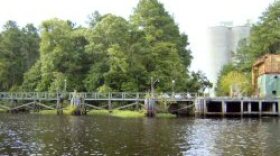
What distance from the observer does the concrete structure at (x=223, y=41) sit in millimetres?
151125

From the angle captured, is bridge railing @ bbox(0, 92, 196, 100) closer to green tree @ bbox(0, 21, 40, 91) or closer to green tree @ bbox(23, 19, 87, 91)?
green tree @ bbox(23, 19, 87, 91)

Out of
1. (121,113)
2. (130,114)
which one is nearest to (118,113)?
(121,113)

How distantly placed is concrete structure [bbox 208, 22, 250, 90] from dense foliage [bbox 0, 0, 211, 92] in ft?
188

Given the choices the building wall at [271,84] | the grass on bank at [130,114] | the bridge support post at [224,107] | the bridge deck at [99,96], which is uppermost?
the building wall at [271,84]

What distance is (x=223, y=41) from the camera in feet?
502

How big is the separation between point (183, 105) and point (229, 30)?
3181 inches

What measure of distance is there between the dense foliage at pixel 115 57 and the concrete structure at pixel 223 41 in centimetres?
5740

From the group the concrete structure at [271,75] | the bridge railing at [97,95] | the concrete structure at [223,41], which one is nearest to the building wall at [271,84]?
the concrete structure at [271,75]

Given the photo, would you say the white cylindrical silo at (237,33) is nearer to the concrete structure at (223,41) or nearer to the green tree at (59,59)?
the concrete structure at (223,41)

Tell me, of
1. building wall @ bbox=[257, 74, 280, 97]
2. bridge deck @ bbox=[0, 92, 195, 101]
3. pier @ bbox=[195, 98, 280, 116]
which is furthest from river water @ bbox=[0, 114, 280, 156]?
building wall @ bbox=[257, 74, 280, 97]

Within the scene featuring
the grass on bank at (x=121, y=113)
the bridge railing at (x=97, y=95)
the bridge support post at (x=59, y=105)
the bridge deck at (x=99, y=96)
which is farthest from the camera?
the bridge support post at (x=59, y=105)

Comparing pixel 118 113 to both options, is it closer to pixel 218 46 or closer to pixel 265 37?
pixel 265 37

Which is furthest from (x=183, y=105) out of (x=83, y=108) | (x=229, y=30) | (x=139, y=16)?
(x=229, y=30)

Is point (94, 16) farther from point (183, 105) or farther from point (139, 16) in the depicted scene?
point (183, 105)
